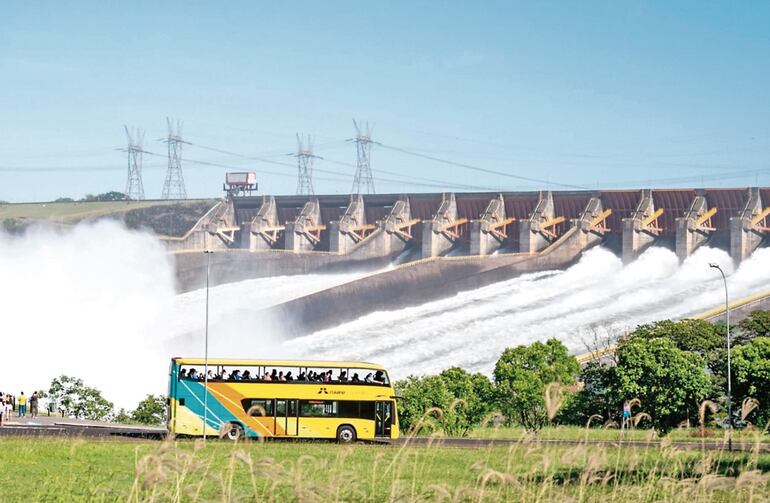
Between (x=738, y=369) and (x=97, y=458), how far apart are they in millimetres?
34625

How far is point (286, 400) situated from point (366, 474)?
50.4 ft

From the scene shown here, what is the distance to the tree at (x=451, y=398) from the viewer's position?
168 feet

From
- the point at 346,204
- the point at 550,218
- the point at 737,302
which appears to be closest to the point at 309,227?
the point at 346,204

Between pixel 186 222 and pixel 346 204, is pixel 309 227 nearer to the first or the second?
pixel 346 204

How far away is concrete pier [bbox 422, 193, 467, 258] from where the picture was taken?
10419 cm

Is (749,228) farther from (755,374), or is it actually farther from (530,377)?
(530,377)

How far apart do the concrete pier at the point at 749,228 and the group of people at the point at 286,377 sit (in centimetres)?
5983

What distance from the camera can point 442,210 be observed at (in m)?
107

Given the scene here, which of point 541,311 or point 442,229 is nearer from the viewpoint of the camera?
point 541,311

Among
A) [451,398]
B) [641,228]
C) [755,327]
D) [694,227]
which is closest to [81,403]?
[451,398]

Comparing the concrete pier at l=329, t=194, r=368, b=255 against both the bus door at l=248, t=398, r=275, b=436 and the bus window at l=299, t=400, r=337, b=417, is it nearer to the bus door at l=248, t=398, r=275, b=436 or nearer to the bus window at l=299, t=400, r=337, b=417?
the bus window at l=299, t=400, r=337, b=417

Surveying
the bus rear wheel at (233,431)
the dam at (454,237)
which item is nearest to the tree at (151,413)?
the bus rear wheel at (233,431)

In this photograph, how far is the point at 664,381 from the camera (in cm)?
5409

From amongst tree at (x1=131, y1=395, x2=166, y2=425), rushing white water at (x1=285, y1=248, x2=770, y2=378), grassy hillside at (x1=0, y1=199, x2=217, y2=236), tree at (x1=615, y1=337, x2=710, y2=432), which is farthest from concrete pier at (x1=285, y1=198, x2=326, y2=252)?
tree at (x1=615, y1=337, x2=710, y2=432)
